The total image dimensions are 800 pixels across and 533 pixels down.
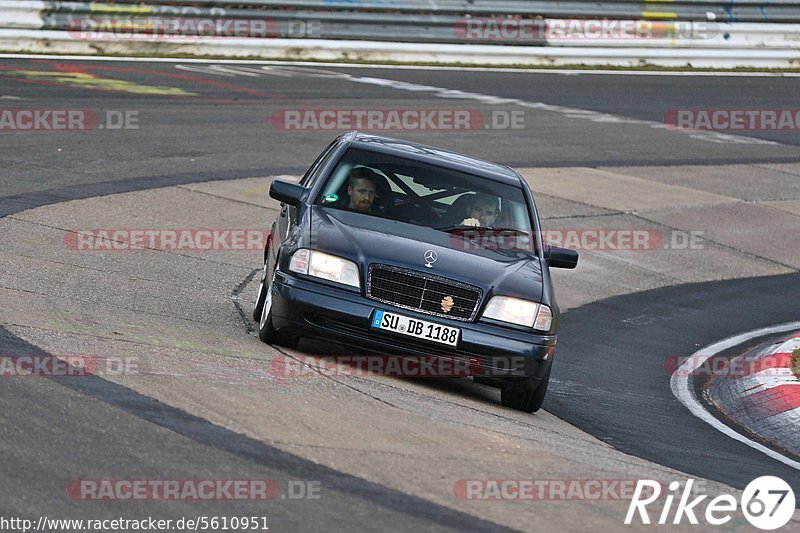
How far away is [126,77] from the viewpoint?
21141 mm

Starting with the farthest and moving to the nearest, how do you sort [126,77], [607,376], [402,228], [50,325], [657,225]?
[126,77] < [657,225] < [607,376] < [402,228] < [50,325]

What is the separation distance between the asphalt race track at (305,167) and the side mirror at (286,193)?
1.12m

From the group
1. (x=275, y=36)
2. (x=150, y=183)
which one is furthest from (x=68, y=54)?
(x=150, y=183)

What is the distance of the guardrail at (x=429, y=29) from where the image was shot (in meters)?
22.9

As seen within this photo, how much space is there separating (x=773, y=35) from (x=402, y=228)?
71.3 ft

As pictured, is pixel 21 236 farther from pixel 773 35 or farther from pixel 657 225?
pixel 773 35

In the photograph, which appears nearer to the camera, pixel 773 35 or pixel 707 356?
pixel 707 356
